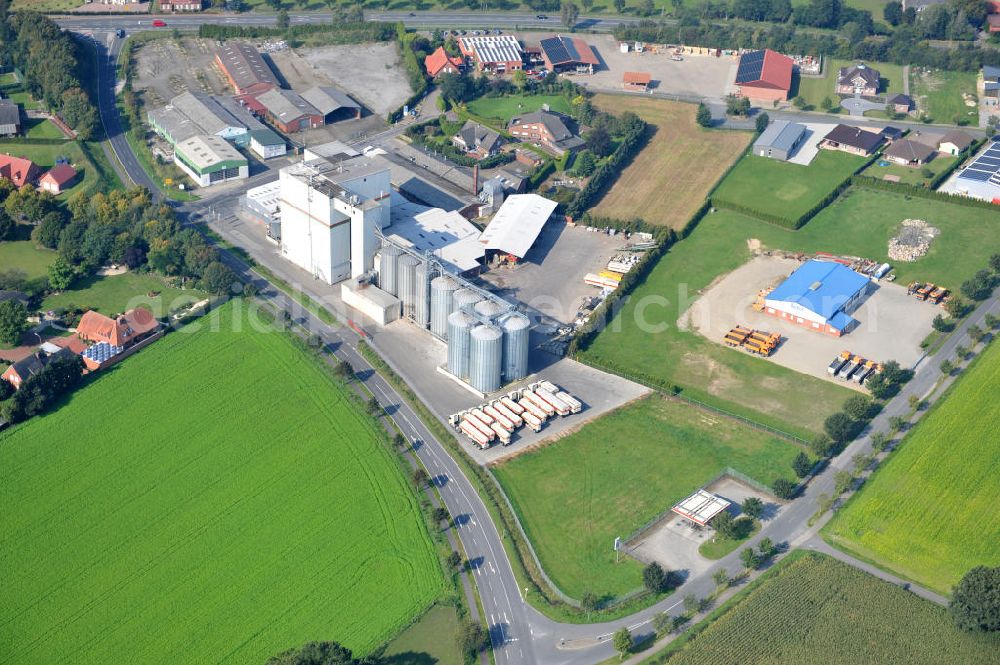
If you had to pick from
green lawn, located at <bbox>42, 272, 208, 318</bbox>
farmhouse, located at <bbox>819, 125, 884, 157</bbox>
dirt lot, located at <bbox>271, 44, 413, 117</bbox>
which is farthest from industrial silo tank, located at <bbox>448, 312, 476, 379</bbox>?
farmhouse, located at <bbox>819, 125, 884, 157</bbox>

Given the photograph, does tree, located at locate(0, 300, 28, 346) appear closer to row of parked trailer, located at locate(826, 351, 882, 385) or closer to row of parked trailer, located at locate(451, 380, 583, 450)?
row of parked trailer, located at locate(451, 380, 583, 450)

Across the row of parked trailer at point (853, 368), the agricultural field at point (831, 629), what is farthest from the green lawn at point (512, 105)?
the agricultural field at point (831, 629)

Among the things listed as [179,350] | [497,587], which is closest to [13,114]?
[179,350]

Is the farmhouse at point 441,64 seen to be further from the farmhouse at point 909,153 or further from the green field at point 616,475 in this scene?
the green field at point 616,475

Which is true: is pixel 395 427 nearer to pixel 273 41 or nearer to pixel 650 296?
pixel 650 296

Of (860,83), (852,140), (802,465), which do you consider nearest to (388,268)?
(802,465)
